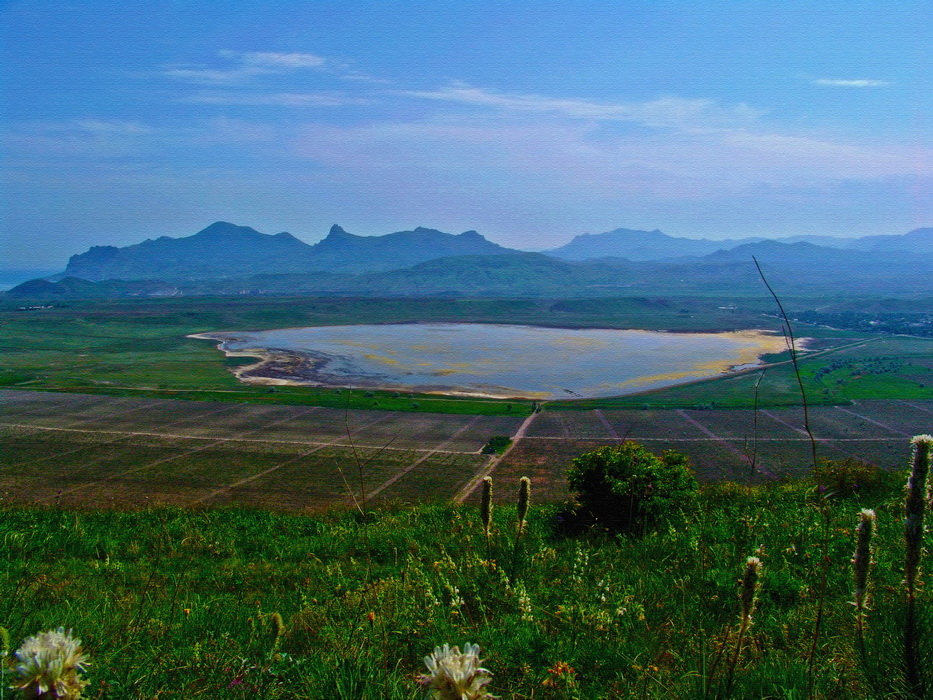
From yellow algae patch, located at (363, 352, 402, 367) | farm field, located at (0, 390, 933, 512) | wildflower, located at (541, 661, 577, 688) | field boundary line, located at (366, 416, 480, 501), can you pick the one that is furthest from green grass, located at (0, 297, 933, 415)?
wildflower, located at (541, 661, 577, 688)

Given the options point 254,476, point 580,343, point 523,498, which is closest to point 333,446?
point 254,476

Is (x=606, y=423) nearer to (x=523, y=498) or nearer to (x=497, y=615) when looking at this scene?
(x=497, y=615)

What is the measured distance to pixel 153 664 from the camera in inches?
129

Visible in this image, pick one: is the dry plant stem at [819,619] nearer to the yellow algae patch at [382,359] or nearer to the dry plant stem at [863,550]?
the dry plant stem at [863,550]

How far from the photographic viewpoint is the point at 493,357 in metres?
77.7

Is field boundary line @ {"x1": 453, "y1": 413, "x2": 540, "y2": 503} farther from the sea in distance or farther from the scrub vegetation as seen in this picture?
the scrub vegetation

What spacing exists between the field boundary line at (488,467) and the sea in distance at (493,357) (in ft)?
36.7

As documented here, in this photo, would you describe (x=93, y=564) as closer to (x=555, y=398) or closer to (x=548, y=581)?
(x=548, y=581)

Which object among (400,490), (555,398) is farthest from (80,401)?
(555,398)

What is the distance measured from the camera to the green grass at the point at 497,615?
115 inches

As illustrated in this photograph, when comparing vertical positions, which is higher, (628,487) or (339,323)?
(339,323)

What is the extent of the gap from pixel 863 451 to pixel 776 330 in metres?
75.5

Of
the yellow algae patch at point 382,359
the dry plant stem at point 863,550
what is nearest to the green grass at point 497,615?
Result: the dry plant stem at point 863,550

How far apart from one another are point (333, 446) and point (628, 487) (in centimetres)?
2934
